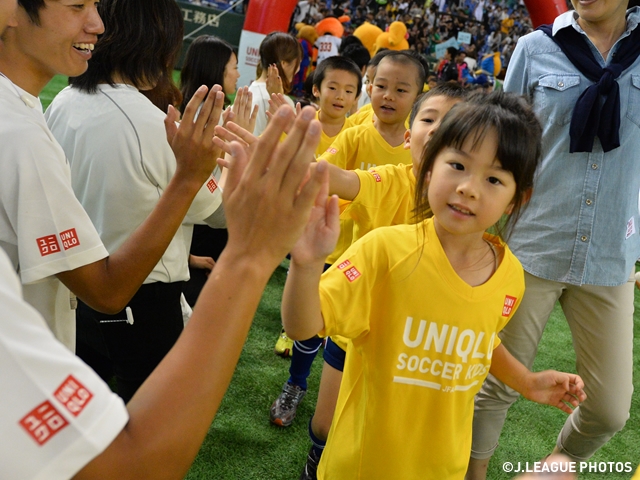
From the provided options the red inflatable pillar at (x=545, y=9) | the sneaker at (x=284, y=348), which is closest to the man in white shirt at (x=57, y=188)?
the sneaker at (x=284, y=348)

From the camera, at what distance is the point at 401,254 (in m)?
1.37

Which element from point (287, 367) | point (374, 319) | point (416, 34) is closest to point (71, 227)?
point (374, 319)

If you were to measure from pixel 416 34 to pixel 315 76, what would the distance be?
43.2 feet

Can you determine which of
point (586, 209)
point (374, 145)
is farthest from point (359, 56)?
point (586, 209)

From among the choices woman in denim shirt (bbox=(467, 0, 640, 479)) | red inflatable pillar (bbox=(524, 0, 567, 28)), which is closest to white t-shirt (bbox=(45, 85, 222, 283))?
woman in denim shirt (bbox=(467, 0, 640, 479))

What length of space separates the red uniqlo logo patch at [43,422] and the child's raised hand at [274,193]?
284 mm

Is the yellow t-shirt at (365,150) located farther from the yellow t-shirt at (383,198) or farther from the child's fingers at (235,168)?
the child's fingers at (235,168)

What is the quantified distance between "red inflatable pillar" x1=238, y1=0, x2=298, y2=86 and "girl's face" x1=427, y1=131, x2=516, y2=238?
26.9 feet

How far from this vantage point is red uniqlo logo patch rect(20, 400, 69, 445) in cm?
63

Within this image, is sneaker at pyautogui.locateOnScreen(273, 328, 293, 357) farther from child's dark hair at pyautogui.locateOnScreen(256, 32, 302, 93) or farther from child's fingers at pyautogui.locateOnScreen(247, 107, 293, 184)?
child's fingers at pyautogui.locateOnScreen(247, 107, 293, 184)

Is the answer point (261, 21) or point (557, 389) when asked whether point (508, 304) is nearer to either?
point (557, 389)

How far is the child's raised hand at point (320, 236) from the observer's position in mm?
1063

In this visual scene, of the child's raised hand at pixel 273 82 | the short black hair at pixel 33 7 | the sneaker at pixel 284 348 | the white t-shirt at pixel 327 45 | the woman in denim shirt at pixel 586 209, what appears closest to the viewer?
the short black hair at pixel 33 7

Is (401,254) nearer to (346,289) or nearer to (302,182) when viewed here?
(346,289)
